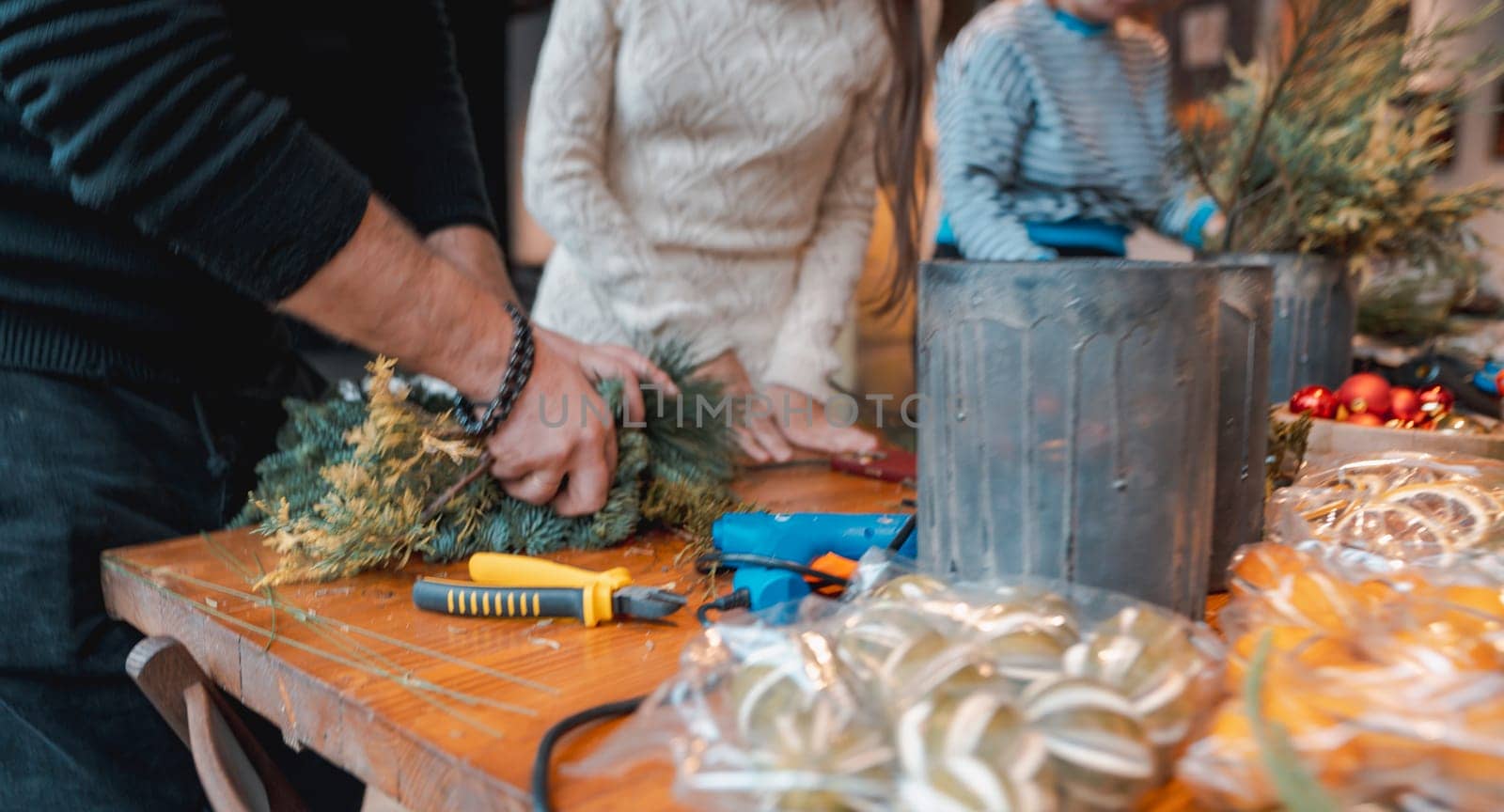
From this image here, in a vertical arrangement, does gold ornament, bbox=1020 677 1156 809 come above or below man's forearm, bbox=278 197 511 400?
below

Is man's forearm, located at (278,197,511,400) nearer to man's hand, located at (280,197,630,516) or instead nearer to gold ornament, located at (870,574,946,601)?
man's hand, located at (280,197,630,516)

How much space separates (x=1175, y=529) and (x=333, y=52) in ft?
4.97

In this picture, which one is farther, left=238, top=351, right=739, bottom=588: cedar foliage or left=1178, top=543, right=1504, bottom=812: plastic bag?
left=238, top=351, right=739, bottom=588: cedar foliage

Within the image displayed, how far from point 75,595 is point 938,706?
2.32ft

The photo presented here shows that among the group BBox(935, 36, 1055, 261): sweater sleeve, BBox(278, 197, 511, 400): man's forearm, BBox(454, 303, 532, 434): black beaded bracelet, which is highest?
BBox(935, 36, 1055, 261): sweater sleeve

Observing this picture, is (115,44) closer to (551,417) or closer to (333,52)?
(551,417)

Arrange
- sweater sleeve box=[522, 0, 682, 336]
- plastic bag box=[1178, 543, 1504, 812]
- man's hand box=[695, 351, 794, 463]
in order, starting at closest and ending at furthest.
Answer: plastic bag box=[1178, 543, 1504, 812]
man's hand box=[695, 351, 794, 463]
sweater sleeve box=[522, 0, 682, 336]

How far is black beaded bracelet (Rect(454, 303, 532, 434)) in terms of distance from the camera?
755 millimetres

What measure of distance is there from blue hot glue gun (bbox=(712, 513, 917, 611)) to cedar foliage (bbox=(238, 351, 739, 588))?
99 millimetres

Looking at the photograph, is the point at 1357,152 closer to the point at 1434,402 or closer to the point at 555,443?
the point at 1434,402

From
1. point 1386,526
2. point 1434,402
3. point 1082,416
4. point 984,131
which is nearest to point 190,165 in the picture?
point 1082,416

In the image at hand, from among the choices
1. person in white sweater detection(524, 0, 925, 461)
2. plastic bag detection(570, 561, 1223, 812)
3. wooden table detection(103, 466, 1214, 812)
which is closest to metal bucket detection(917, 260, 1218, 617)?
plastic bag detection(570, 561, 1223, 812)

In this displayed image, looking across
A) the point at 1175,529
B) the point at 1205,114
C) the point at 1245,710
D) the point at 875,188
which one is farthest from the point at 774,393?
the point at 1245,710

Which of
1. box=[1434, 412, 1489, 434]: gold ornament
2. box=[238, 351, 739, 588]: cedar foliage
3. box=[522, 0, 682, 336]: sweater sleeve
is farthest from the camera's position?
box=[522, 0, 682, 336]: sweater sleeve
